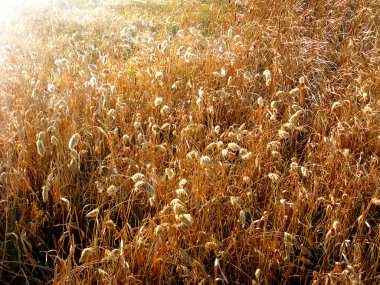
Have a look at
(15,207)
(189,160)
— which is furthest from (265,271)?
(15,207)

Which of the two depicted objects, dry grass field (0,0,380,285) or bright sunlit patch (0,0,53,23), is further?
bright sunlit patch (0,0,53,23)

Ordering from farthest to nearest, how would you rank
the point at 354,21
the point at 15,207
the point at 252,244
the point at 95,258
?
the point at 354,21 < the point at 15,207 < the point at 252,244 < the point at 95,258

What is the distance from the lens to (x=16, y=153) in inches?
89.4

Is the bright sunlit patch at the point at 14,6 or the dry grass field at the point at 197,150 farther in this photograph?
the bright sunlit patch at the point at 14,6

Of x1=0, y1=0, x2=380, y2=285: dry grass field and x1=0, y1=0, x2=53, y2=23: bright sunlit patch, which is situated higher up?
x1=0, y1=0, x2=53, y2=23: bright sunlit patch

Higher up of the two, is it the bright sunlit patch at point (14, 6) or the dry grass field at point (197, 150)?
the bright sunlit patch at point (14, 6)

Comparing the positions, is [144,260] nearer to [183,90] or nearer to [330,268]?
[330,268]

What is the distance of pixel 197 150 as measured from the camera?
2.41 metres

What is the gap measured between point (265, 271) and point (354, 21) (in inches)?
116

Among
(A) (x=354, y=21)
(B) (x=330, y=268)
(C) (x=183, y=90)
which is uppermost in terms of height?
(A) (x=354, y=21)

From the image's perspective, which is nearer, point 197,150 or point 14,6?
point 197,150

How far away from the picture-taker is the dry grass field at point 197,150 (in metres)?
1.75

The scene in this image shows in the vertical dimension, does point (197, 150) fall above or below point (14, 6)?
below

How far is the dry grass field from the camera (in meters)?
1.75
